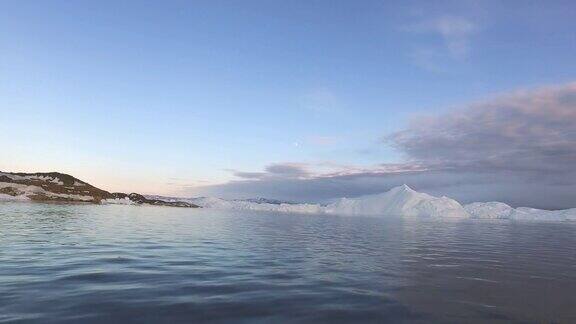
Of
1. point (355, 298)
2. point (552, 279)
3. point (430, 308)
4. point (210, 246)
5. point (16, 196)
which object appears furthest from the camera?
point (16, 196)

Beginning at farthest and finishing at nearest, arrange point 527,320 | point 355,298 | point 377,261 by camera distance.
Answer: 1. point 377,261
2. point 355,298
3. point 527,320

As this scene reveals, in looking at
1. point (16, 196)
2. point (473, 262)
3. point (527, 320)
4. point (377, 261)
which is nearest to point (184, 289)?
point (527, 320)

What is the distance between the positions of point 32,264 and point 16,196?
8210 inches

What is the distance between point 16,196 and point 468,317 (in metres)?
228

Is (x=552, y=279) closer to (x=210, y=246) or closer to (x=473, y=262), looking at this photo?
(x=473, y=262)

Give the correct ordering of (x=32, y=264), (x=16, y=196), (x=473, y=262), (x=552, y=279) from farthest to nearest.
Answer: (x=16, y=196), (x=473, y=262), (x=552, y=279), (x=32, y=264)

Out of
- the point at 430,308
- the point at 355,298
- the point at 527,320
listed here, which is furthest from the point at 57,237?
the point at 527,320

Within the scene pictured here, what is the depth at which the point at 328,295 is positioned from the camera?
63.8ft

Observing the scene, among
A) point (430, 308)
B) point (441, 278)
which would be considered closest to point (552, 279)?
point (441, 278)

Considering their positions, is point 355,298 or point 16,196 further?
point 16,196

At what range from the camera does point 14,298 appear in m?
16.3

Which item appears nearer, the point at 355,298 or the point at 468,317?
the point at 468,317

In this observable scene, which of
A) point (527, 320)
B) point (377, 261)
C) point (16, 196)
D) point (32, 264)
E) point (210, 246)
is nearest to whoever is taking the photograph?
point (527, 320)

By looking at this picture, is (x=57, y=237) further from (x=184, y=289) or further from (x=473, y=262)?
(x=473, y=262)
